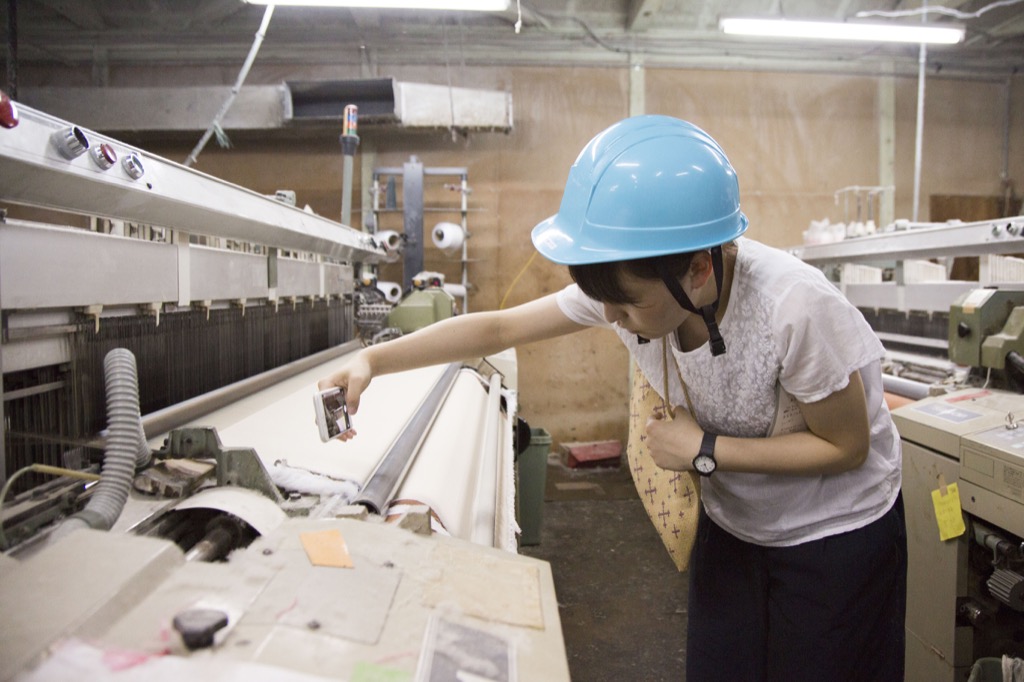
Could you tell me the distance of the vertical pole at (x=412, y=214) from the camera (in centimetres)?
342

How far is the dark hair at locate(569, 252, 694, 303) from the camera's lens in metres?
0.74

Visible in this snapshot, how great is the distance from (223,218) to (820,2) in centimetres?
421

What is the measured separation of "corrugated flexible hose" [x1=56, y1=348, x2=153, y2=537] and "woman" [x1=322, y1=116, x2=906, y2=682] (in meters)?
0.25

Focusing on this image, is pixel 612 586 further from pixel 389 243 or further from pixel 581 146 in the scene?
pixel 581 146

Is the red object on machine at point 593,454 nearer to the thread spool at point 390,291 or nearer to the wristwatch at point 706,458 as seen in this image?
the thread spool at point 390,291

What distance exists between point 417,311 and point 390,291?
1.69ft

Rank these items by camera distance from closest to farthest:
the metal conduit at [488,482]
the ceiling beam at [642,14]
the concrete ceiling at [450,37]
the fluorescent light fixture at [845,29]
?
the metal conduit at [488,482] → the fluorescent light fixture at [845,29] → the ceiling beam at [642,14] → the concrete ceiling at [450,37]

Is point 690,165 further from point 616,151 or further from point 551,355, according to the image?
point 551,355

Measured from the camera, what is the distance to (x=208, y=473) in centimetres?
83

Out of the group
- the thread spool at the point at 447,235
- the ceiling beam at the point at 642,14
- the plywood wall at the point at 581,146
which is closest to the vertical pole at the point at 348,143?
the thread spool at the point at 447,235

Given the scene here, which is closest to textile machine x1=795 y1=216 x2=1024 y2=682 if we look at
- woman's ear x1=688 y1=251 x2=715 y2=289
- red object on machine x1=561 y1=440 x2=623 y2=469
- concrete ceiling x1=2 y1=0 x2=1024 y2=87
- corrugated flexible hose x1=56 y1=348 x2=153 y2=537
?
woman's ear x1=688 y1=251 x2=715 y2=289

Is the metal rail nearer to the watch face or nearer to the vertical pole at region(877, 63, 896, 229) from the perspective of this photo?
the watch face

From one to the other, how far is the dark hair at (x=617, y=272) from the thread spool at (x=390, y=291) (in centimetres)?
230

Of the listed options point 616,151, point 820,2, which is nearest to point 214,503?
point 616,151
